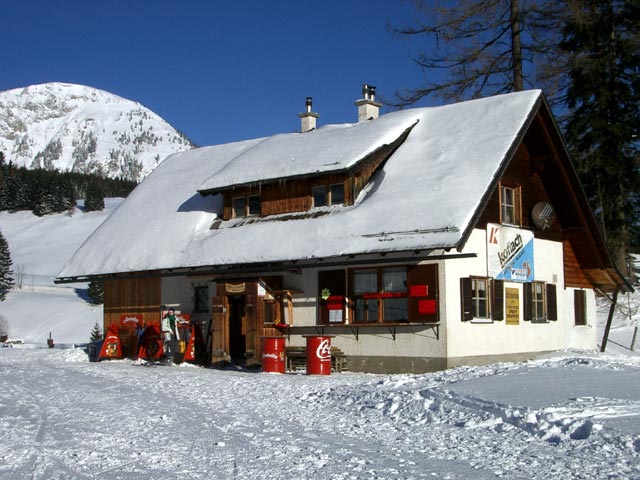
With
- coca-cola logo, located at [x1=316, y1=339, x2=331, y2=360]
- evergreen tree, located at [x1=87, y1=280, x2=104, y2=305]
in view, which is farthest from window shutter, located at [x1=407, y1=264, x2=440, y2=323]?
evergreen tree, located at [x1=87, y1=280, x2=104, y2=305]

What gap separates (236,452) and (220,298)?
12.5m

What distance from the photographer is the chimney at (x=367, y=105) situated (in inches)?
1028

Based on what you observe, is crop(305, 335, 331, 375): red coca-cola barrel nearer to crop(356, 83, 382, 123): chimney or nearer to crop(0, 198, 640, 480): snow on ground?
crop(0, 198, 640, 480): snow on ground

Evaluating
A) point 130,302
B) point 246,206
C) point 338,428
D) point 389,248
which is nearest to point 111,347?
point 130,302

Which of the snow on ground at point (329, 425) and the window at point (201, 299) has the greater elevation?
the window at point (201, 299)

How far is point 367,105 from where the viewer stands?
85.6 ft

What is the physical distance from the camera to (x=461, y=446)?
28.5 feet

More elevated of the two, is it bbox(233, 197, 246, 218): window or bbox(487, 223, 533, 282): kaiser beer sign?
bbox(233, 197, 246, 218): window

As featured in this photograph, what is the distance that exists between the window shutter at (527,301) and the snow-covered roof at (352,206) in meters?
3.95

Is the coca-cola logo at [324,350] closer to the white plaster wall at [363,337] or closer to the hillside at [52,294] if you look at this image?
the white plaster wall at [363,337]

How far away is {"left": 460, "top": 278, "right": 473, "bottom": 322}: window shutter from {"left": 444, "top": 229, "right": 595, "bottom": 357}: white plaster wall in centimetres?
9

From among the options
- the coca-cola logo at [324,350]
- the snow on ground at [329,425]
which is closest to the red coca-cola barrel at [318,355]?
the coca-cola logo at [324,350]

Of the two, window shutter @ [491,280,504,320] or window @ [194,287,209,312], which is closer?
window shutter @ [491,280,504,320]

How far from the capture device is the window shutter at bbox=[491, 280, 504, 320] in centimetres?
1903
